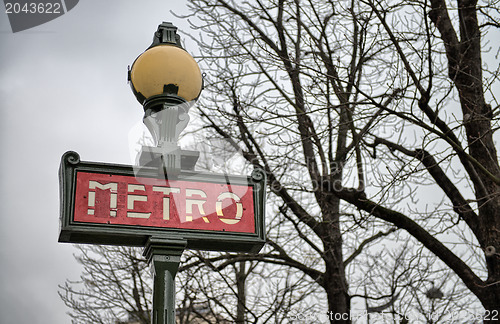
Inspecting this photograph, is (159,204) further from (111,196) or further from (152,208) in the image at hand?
(111,196)

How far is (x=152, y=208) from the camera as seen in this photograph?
345 cm

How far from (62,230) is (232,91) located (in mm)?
5953

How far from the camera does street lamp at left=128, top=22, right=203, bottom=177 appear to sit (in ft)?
12.2

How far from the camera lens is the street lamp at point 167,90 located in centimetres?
372

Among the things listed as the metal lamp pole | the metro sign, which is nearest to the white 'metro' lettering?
the metro sign

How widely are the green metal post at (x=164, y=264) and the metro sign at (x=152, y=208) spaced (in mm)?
50

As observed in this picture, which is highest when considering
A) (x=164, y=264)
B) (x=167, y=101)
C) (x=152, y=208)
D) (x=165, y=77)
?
(x=165, y=77)

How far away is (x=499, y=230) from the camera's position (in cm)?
652

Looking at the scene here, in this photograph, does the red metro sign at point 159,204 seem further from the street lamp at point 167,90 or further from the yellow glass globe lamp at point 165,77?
the yellow glass globe lamp at point 165,77

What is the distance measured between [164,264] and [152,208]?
0.32m

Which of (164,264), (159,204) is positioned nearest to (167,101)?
(159,204)

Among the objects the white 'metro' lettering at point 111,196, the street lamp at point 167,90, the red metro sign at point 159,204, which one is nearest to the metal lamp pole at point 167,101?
the street lamp at point 167,90

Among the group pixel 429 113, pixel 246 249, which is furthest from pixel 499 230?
pixel 246 249

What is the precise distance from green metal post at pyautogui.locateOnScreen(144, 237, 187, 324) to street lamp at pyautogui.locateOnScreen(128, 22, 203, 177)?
50 cm
